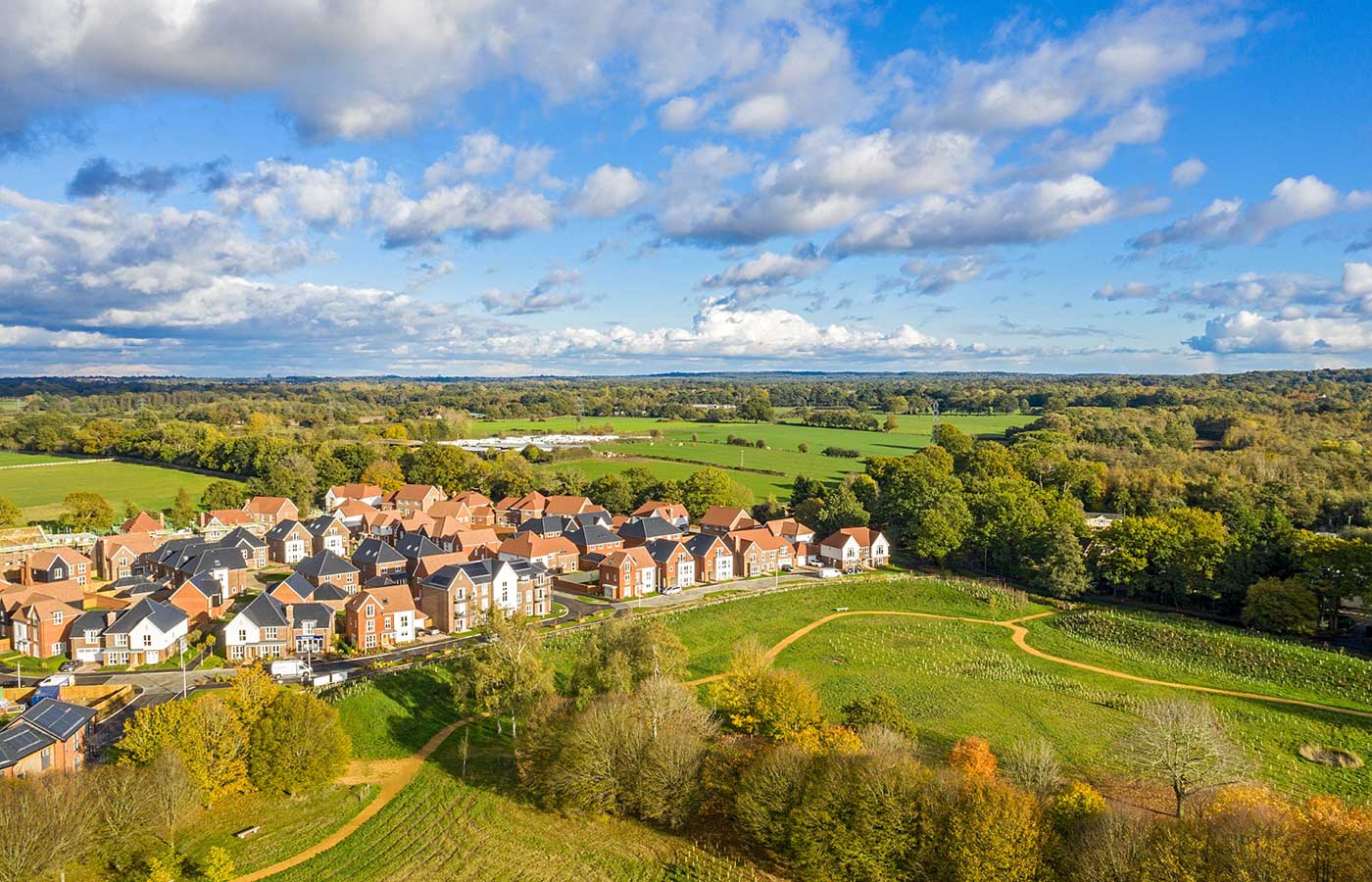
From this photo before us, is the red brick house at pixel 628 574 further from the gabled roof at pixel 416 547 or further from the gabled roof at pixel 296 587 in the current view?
the gabled roof at pixel 296 587

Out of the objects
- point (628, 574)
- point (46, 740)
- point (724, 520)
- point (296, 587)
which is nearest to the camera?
point (46, 740)

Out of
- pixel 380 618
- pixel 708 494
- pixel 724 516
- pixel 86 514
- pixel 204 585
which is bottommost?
pixel 380 618

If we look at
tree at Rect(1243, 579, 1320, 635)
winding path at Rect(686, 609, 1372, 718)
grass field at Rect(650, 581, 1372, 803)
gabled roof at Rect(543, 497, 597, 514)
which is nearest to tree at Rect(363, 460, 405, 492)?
gabled roof at Rect(543, 497, 597, 514)

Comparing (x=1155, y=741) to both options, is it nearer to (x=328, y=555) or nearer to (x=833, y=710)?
(x=833, y=710)

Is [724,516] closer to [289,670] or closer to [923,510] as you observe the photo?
[923,510]

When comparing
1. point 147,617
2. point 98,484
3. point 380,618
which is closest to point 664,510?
point 380,618

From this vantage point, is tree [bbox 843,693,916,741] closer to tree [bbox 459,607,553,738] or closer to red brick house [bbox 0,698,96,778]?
tree [bbox 459,607,553,738]

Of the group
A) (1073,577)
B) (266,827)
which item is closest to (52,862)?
(266,827)
